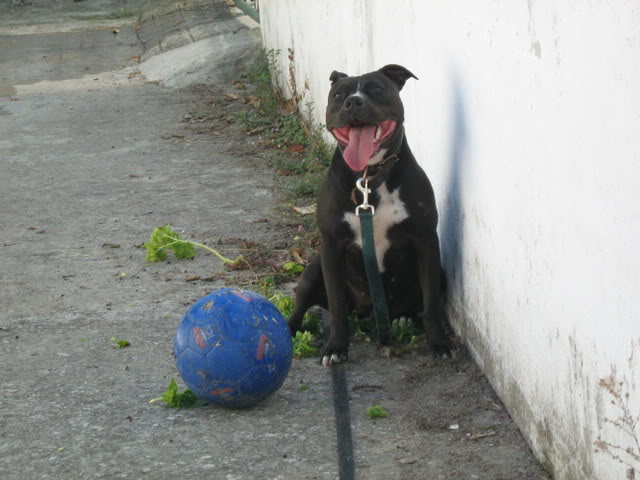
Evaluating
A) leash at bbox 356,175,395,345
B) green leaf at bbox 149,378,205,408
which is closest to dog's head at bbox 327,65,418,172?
leash at bbox 356,175,395,345

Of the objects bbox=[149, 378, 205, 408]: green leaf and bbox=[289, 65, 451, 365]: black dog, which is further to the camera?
bbox=[289, 65, 451, 365]: black dog

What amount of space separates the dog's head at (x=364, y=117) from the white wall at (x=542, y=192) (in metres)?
0.27

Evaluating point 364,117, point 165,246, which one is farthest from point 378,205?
point 165,246

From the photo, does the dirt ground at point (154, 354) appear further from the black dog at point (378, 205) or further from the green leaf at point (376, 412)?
the black dog at point (378, 205)

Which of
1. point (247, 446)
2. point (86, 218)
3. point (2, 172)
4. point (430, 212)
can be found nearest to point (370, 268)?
point (430, 212)

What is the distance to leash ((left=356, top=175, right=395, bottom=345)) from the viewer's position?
15.8 feet

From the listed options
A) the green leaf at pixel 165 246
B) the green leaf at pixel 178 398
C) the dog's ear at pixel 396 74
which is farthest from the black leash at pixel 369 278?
the green leaf at pixel 165 246

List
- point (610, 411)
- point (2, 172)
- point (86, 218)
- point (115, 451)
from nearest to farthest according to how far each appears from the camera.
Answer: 1. point (610, 411)
2. point (115, 451)
3. point (86, 218)
4. point (2, 172)

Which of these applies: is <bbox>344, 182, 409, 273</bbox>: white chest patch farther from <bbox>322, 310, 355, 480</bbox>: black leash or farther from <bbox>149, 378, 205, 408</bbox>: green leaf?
<bbox>149, 378, 205, 408</bbox>: green leaf

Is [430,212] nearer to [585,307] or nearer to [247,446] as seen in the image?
[247,446]

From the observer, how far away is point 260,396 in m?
4.37

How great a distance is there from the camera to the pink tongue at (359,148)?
475 centimetres

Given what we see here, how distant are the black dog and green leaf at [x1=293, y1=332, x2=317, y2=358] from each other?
120mm

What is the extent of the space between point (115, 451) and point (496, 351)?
1.56 meters
